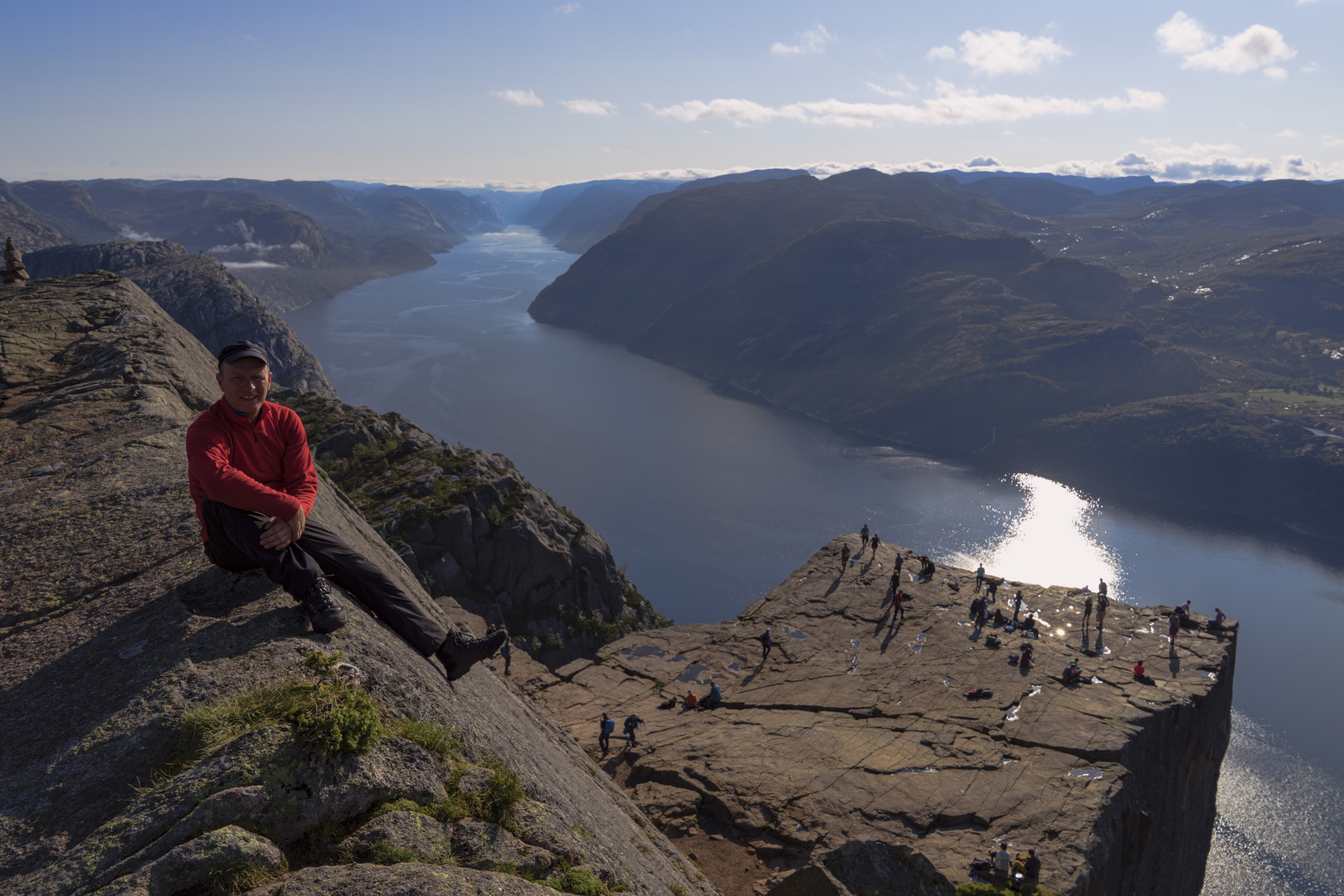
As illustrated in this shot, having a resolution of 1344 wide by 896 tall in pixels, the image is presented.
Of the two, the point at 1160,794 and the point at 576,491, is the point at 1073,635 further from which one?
the point at 576,491

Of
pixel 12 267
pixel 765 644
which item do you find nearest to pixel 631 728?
pixel 765 644

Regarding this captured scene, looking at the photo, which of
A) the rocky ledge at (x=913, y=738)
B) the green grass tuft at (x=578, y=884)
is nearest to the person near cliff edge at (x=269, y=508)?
the green grass tuft at (x=578, y=884)

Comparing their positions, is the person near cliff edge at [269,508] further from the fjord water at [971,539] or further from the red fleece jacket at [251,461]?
the fjord water at [971,539]

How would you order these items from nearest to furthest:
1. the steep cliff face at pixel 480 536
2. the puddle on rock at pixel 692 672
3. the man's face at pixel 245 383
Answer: the man's face at pixel 245 383 → the puddle on rock at pixel 692 672 → the steep cliff face at pixel 480 536

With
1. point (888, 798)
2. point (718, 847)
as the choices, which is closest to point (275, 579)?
point (718, 847)

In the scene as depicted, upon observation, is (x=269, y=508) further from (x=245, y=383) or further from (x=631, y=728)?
(x=631, y=728)

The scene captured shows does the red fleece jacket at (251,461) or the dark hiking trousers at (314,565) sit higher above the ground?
the red fleece jacket at (251,461)
